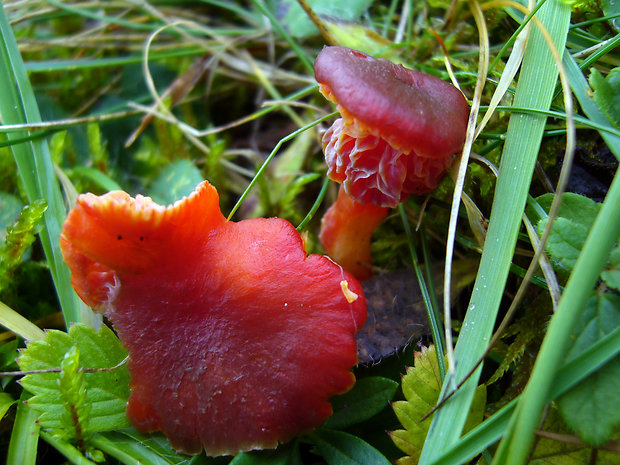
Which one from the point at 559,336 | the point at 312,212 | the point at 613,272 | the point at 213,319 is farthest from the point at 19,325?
the point at 613,272

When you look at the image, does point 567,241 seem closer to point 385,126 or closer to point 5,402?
point 385,126

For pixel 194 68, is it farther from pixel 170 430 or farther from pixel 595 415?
pixel 595 415

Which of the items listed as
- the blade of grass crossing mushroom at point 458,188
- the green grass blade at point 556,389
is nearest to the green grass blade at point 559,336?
the green grass blade at point 556,389

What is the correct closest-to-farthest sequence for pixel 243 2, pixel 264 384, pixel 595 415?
pixel 595 415, pixel 264 384, pixel 243 2

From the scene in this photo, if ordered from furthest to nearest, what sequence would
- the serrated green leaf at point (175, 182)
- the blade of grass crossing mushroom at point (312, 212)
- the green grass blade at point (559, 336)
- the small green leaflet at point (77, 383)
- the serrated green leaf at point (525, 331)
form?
the serrated green leaf at point (175, 182), the blade of grass crossing mushroom at point (312, 212), the serrated green leaf at point (525, 331), the small green leaflet at point (77, 383), the green grass blade at point (559, 336)

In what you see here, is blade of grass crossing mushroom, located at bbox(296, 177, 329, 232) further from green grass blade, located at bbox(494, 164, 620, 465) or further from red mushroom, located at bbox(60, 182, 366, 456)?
green grass blade, located at bbox(494, 164, 620, 465)

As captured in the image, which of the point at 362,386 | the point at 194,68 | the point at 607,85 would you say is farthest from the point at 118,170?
the point at 607,85

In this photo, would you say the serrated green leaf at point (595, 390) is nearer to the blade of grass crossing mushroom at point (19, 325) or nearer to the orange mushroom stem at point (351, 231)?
the orange mushroom stem at point (351, 231)
